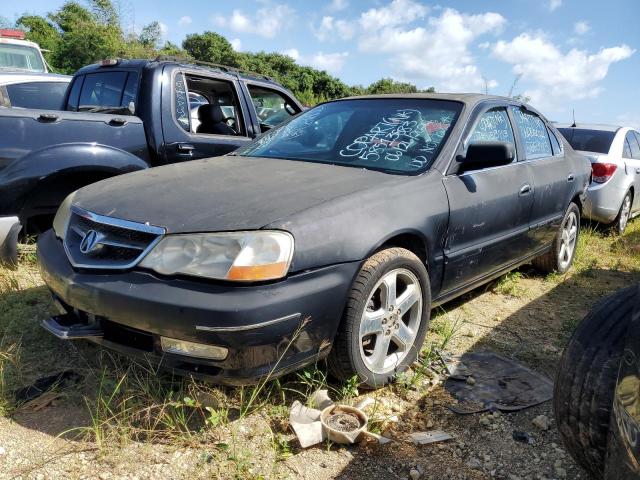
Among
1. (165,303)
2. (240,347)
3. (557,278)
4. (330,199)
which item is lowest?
(557,278)

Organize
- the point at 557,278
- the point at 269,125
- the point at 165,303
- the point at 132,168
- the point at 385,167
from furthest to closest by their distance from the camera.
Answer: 1. the point at 269,125
2. the point at 557,278
3. the point at 132,168
4. the point at 385,167
5. the point at 165,303

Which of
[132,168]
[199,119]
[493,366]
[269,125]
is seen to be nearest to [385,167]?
[493,366]

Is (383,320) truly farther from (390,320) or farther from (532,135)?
(532,135)

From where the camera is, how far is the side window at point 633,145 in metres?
7.36

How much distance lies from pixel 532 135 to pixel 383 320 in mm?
2524

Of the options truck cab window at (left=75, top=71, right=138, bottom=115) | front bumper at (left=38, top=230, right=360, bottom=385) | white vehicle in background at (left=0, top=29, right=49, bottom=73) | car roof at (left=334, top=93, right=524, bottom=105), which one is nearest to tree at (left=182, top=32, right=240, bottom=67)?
white vehicle in background at (left=0, top=29, right=49, bottom=73)

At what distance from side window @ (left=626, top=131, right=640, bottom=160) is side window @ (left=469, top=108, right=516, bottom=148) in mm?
4392

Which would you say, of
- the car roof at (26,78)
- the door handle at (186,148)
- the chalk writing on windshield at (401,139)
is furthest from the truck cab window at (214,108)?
the car roof at (26,78)

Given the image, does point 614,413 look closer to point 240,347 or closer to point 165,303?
point 240,347

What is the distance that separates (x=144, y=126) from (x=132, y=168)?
17.7 inches

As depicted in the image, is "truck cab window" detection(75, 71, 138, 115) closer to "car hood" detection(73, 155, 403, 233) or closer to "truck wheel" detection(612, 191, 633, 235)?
"car hood" detection(73, 155, 403, 233)

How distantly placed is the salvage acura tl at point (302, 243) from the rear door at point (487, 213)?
0.6 inches

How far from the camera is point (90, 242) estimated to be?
242 cm

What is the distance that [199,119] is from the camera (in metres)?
4.99
